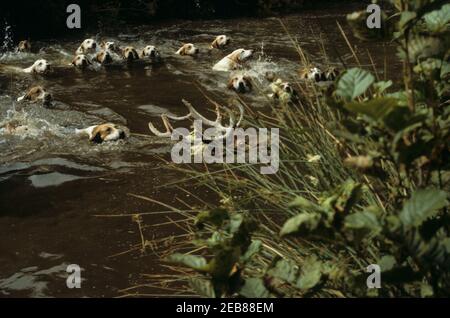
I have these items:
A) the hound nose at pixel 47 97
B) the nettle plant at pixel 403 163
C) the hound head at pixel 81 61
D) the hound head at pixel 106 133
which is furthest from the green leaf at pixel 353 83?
the hound head at pixel 81 61

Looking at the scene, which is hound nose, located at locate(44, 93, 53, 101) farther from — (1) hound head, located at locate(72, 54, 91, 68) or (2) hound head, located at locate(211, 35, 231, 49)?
(2) hound head, located at locate(211, 35, 231, 49)

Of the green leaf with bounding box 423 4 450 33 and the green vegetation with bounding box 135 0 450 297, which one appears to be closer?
the green vegetation with bounding box 135 0 450 297

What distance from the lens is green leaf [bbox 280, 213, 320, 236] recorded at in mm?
1938

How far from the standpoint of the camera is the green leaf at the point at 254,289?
2.12 metres

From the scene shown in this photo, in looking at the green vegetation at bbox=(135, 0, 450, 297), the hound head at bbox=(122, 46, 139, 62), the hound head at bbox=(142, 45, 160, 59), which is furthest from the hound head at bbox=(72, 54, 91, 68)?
the green vegetation at bbox=(135, 0, 450, 297)

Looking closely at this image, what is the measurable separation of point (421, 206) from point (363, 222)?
18 centimetres

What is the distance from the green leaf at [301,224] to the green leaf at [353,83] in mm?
440

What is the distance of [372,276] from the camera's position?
7.52ft

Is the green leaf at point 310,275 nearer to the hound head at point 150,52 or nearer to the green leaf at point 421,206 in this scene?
the green leaf at point 421,206

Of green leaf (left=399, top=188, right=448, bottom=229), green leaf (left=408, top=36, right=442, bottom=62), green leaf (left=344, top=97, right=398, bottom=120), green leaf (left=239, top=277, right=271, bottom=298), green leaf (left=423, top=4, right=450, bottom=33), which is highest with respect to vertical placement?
green leaf (left=423, top=4, right=450, bottom=33)

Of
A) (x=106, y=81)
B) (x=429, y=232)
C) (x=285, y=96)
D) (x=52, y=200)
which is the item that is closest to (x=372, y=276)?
(x=429, y=232)

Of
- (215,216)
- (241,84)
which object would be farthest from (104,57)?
(215,216)

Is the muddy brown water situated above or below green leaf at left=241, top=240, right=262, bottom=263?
below

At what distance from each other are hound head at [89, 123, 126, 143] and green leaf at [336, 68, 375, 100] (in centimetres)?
519
